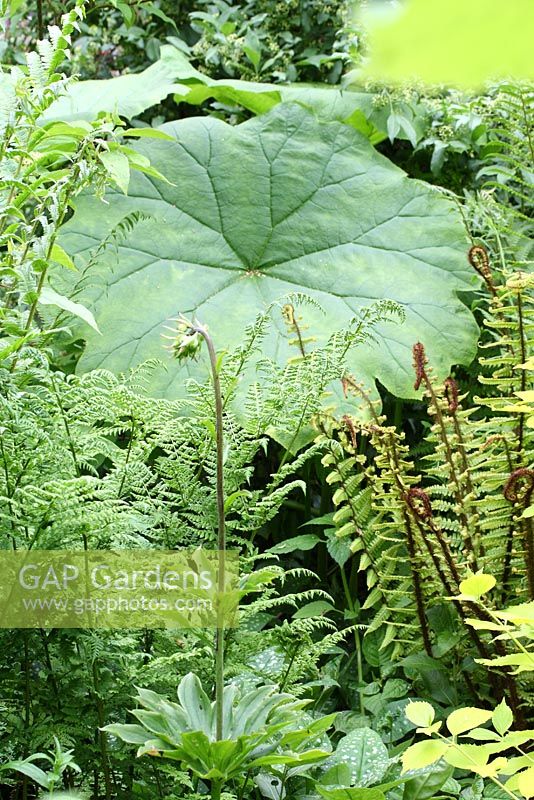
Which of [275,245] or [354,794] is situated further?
[275,245]

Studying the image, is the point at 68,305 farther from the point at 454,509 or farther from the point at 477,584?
the point at 454,509

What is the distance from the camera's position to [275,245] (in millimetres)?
2363

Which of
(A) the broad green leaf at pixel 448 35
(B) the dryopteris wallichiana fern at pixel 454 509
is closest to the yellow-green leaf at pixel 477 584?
(B) the dryopteris wallichiana fern at pixel 454 509

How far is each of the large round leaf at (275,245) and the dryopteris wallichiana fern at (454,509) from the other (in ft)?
1.79

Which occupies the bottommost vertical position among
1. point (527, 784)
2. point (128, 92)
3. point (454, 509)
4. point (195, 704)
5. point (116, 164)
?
point (527, 784)

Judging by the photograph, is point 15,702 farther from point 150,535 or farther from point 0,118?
point 0,118

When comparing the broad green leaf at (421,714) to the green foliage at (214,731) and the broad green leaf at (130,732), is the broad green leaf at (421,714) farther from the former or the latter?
the broad green leaf at (130,732)

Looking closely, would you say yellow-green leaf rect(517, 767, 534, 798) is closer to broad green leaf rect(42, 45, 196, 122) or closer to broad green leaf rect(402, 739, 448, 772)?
broad green leaf rect(402, 739, 448, 772)

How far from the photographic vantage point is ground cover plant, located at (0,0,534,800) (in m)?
1.04

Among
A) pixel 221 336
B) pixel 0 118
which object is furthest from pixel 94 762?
pixel 221 336

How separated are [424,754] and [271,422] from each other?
1.80 feet

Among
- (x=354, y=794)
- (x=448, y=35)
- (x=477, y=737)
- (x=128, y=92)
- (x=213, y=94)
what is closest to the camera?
(x=448, y=35)

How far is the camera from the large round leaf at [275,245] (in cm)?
212

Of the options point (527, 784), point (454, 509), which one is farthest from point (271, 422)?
point (527, 784)
